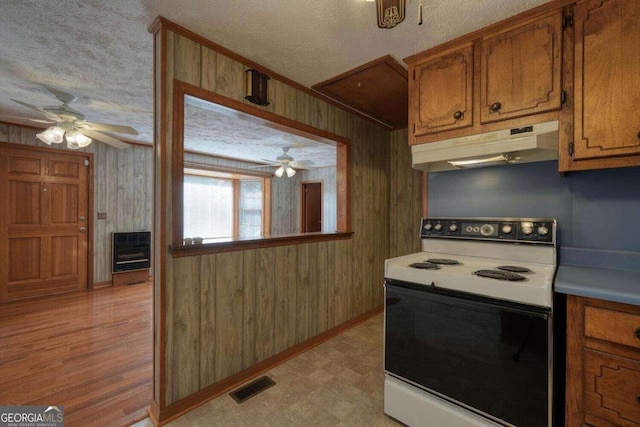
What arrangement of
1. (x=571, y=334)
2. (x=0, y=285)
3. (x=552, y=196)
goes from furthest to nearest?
1. (x=0, y=285)
2. (x=552, y=196)
3. (x=571, y=334)

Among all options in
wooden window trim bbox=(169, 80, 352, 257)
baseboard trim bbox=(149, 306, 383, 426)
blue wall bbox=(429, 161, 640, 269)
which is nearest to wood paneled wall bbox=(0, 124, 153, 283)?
wooden window trim bbox=(169, 80, 352, 257)

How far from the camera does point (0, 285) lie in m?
3.69

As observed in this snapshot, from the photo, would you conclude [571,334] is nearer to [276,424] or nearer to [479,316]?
[479,316]

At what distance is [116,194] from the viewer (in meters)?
4.66

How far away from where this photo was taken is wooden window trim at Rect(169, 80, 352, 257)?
170 cm

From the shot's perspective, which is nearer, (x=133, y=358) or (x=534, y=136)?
(x=534, y=136)

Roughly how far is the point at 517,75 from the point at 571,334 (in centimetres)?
140

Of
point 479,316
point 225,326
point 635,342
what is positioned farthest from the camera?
point 225,326

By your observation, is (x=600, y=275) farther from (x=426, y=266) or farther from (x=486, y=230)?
(x=426, y=266)

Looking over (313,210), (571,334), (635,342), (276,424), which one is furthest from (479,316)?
(313,210)

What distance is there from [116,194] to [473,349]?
17.8ft

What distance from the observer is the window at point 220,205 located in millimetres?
6121

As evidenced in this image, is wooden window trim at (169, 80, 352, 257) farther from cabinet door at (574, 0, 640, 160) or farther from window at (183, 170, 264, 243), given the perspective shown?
window at (183, 170, 264, 243)

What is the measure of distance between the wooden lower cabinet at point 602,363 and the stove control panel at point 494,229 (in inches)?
24.6
